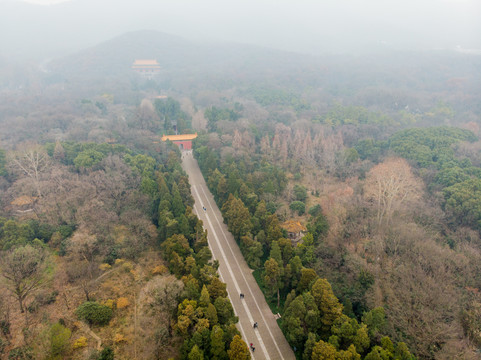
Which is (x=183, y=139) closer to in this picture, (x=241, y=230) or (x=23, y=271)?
(x=241, y=230)

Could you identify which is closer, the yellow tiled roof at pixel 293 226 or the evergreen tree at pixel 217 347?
the evergreen tree at pixel 217 347

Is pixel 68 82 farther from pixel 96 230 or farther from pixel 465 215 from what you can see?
pixel 465 215

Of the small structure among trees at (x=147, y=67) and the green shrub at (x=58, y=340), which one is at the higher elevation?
the small structure among trees at (x=147, y=67)

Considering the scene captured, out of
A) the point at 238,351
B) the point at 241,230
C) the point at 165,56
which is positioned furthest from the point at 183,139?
the point at 165,56

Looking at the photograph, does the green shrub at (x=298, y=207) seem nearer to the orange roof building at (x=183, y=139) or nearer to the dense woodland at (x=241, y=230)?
the dense woodland at (x=241, y=230)

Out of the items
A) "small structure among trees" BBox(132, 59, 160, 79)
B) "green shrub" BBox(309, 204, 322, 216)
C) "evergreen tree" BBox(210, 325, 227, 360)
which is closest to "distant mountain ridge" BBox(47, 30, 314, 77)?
"small structure among trees" BBox(132, 59, 160, 79)

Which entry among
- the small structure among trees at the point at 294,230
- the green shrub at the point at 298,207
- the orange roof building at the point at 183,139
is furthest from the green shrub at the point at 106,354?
the orange roof building at the point at 183,139

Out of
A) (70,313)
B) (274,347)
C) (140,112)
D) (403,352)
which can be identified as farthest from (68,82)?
(403,352)
